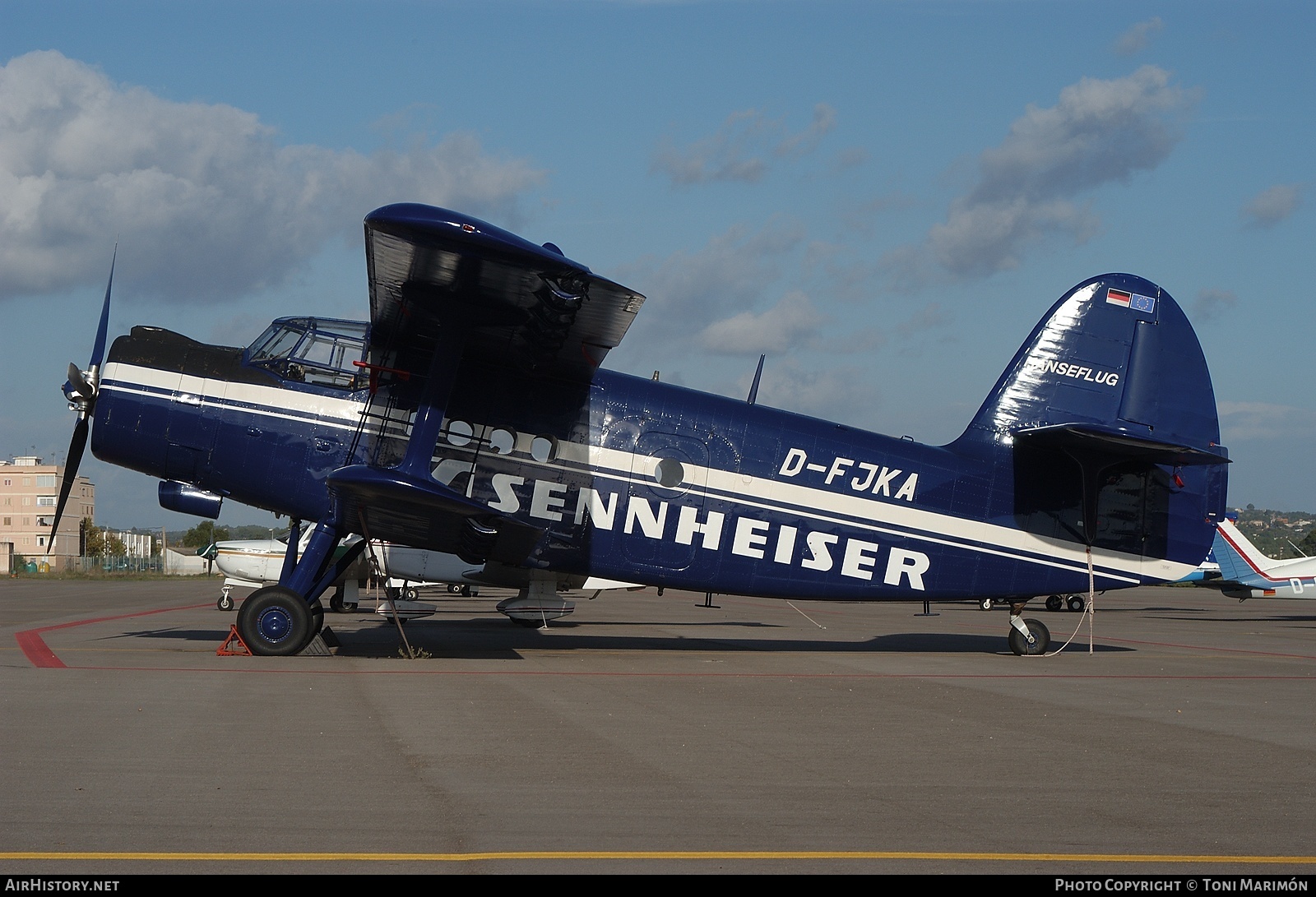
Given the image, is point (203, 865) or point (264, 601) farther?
point (264, 601)

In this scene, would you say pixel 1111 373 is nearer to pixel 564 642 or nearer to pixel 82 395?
pixel 564 642

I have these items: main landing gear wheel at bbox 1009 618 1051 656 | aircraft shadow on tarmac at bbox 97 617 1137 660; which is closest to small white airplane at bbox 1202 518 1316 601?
aircraft shadow on tarmac at bbox 97 617 1137 660

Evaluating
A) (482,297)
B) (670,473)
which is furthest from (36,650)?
(670,473)

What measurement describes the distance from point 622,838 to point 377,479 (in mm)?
6740

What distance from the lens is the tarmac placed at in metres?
4.54

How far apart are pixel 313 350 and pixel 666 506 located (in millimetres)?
4651

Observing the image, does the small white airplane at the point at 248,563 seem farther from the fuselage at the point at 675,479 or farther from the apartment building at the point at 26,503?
the apartment building at the point at 26,503

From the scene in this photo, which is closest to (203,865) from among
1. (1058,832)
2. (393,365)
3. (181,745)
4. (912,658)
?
(181,745)

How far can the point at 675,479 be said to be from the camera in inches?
531

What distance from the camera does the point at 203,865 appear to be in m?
4.16

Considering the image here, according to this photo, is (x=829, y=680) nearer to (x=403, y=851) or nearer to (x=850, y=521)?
(x=850, y=521)

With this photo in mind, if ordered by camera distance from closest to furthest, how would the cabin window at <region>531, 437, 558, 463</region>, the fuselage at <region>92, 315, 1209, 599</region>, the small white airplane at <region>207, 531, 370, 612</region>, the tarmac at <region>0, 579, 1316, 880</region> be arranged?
the tarmac at <region>0, 579, 1316, 880</region> → the fuselage at <region>92, 315, 1209, 599</region> → the cabin window at <region>531, 437, 558, 463</region> → the small white airplane at <region>207, 531, 370, 612</region>

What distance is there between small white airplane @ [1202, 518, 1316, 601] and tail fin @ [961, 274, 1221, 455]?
15.9 m

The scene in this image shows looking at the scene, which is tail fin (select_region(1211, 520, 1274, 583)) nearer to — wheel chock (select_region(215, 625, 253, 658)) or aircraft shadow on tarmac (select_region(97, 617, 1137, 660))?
aircraft shadow on tarmac (select_region(97, 617, 1137, 660))
